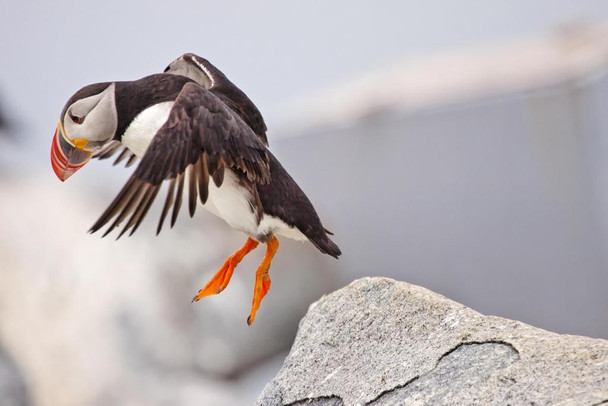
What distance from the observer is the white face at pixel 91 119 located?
2209 mm

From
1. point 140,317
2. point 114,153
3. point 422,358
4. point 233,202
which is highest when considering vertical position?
point 114,153

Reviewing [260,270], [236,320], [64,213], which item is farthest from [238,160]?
[64,213]

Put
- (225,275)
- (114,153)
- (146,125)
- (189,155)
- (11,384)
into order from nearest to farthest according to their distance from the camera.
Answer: (189,155) → (146,125) → (225,275) → (114,153) → (11,384)

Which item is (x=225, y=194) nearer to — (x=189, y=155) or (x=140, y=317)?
(x=189, y=155)

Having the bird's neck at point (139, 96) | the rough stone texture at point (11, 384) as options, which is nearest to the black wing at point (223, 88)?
the bird's neck at point (139, 96)

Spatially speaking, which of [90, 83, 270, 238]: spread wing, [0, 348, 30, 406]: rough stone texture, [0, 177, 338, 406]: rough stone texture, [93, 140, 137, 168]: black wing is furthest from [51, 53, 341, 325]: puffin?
[0, 348, 30, 406]: rough stone texture

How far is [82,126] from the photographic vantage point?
7.28ft

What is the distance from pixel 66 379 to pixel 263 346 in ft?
3.57

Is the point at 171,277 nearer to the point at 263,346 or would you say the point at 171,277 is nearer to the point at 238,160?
the point at 263,346

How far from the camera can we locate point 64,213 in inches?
207

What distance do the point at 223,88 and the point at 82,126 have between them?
48cm

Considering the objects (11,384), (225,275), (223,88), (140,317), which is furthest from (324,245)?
(11,384)

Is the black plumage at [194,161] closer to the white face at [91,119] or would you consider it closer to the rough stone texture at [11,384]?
the white face at [91,119]

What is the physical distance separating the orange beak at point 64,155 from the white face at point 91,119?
0.05 feet
